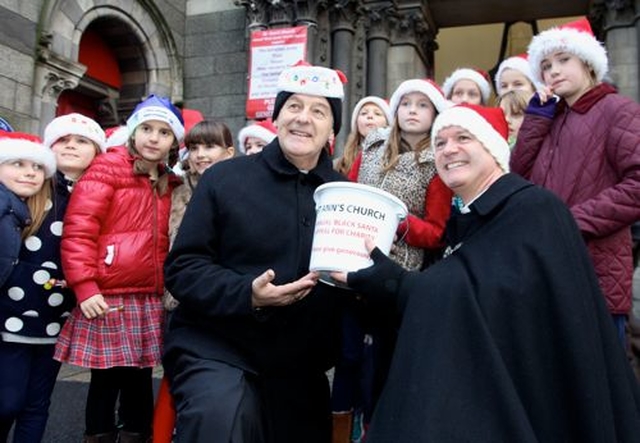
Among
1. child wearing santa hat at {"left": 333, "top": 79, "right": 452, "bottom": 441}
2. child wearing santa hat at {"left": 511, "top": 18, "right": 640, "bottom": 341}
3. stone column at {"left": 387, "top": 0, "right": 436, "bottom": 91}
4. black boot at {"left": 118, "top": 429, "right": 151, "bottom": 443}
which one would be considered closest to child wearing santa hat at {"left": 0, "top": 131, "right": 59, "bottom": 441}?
black boot at {"left": 118, "top": 429, "right": 151, "bottom": 443}

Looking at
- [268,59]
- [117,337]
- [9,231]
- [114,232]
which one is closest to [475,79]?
[114,232]

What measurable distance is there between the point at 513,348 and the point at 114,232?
2.11 metres

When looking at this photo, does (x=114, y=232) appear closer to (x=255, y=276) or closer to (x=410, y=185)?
(x=255, y=276)

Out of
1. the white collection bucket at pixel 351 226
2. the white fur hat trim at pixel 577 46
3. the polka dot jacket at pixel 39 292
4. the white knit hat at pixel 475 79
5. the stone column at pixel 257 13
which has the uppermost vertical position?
the stone column at pixel 257 13

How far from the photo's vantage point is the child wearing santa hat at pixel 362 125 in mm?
3699

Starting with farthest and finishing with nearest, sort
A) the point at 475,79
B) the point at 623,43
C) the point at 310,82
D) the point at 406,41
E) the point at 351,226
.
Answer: the point at 406,41 → the point at 623,43 → the point at 475,79 → the point at 310,82 → the point at 351,226

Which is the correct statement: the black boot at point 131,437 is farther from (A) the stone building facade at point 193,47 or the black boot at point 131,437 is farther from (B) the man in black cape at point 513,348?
(A) the stone building facade at point 193,47

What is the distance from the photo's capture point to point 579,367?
1.62m

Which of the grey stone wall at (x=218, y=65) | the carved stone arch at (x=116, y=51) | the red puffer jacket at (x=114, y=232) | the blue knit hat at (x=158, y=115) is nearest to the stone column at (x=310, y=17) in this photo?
the grey stone wall at (x=218, y=65)

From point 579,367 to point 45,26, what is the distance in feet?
25.4

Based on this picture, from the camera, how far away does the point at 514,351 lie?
1.65m

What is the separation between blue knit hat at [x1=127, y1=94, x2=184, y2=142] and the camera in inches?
125

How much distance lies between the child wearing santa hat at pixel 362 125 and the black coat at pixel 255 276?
4.42ft

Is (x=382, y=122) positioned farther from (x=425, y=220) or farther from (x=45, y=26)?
(x=45, y=26)
